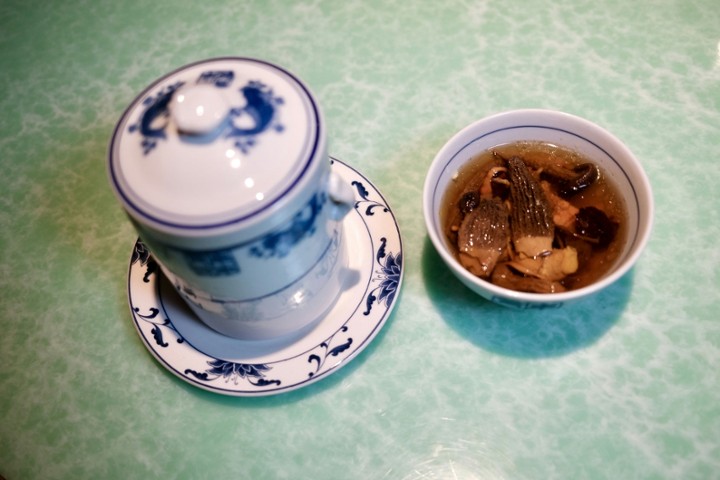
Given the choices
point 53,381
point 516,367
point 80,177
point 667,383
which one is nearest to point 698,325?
point 667,383

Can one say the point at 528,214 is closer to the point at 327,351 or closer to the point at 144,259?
the point at 327,351

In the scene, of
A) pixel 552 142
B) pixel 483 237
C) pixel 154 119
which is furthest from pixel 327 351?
pixel 552 142

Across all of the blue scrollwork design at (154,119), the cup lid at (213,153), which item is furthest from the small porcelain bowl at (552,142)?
the blue scrollwork design at (154,119)

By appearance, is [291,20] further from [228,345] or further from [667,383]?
[667,383]

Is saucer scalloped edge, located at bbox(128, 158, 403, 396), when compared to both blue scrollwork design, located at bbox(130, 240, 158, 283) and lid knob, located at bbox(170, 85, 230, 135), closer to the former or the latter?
blue scrollwork design, located at bbox(130, 240, 158, 283)

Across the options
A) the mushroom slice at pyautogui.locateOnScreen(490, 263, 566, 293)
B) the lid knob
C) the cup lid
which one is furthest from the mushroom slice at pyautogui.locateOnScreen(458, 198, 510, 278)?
the lid knob
